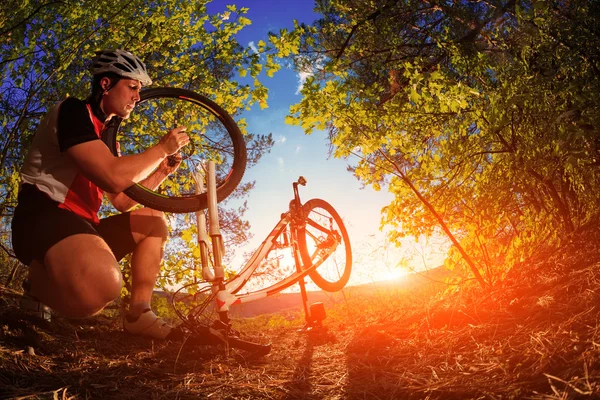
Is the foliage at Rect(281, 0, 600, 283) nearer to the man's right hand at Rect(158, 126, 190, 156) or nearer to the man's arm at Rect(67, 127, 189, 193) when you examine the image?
the man's right hand at Rect(158, 126, 190, 156)

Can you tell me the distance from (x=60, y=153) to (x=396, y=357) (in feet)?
7.80

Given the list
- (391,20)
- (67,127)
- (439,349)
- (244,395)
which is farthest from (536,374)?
(391,20)

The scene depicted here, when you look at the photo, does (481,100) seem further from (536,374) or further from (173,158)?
(173,158)

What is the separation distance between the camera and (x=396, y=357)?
7.20 feet

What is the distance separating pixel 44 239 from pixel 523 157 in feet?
10.5

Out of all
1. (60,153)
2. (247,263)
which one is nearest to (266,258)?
(247,263)

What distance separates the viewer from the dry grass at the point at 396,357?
1.40m

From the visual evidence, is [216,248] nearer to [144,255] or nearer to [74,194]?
[144,255]

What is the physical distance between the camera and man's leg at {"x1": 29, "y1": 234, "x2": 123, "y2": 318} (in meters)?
1.91

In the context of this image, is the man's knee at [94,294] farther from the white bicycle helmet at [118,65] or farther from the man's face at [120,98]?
the white bicycle helmet at [118,65]

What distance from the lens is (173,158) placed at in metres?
2.89

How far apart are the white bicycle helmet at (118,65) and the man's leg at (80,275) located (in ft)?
3.90

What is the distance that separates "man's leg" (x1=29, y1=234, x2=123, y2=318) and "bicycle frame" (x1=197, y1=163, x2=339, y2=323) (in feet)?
2.65

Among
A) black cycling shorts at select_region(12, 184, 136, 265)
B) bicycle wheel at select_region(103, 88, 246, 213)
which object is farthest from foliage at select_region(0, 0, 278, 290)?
black cycling shorts at select_region(12, 184, 136, 265)
